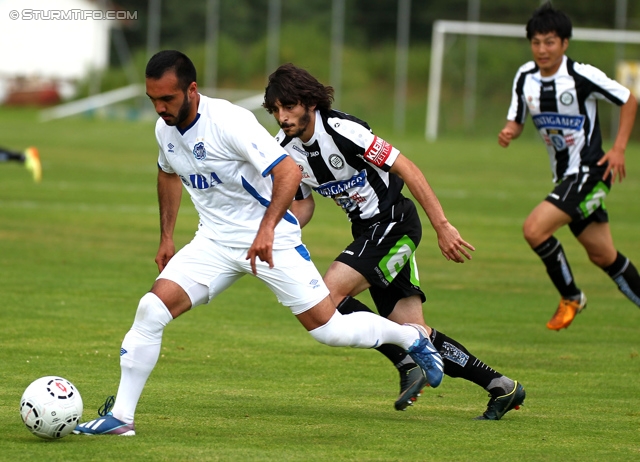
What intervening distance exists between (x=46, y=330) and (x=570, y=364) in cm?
414

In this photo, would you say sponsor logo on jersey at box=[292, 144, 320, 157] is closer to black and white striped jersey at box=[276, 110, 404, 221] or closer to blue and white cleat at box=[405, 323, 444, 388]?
black and white striped jersey at box=[276, 110, 404, 221]

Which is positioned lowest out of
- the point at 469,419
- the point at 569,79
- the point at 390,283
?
the point at 469,419

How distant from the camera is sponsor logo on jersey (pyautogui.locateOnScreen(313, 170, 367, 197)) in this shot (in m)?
6.83

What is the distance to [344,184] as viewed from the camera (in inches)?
269

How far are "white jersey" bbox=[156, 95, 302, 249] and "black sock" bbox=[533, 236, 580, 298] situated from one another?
4235 mm

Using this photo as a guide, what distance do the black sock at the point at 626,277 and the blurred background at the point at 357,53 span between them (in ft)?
116

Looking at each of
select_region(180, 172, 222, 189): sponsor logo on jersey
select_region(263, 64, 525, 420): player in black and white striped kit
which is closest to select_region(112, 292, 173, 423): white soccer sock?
select_region(180, 172, 222, 189): sponsor logo on jersey

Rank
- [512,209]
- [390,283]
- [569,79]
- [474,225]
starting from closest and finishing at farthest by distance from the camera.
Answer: [390,283] < [569,79] < [474,225] < [512,209]

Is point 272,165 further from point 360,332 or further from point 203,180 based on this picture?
point 360,332

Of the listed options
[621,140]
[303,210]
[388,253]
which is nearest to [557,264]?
[621,140]

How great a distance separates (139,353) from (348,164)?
1.79 m

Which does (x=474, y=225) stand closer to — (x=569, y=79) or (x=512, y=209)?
(x=512, y=209)

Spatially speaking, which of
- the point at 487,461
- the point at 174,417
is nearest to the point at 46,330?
the point at 174,417

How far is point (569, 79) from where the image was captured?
388 inches
